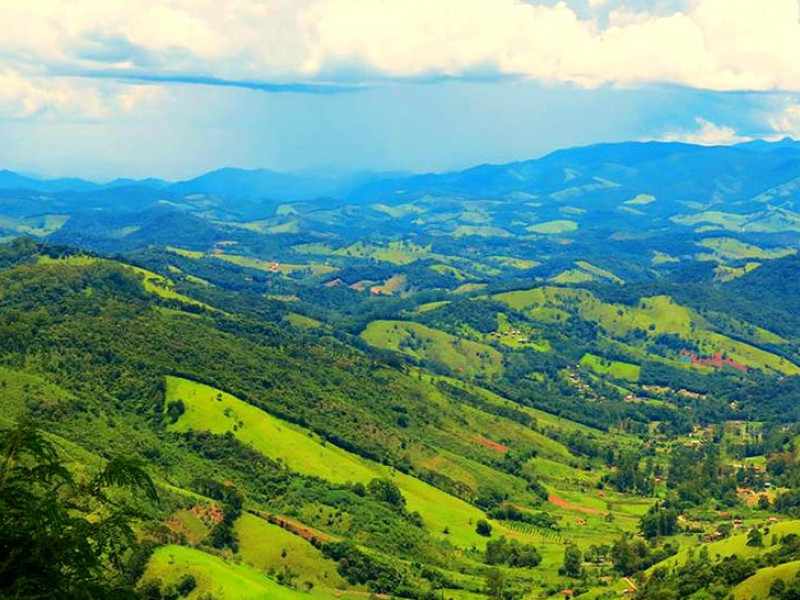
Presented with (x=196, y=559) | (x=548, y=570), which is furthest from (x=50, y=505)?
(x=548, y=570)

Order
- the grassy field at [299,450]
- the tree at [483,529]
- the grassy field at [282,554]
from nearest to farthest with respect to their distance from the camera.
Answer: the grassy field at [282,554], the tree at [483,529], the grassy field at [299,450]

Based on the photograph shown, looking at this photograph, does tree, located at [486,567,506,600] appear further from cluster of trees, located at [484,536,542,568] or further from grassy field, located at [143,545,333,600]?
grassy field, located at [143,545,333,600]

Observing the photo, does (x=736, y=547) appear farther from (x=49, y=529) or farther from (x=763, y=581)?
(x=49, y=529)

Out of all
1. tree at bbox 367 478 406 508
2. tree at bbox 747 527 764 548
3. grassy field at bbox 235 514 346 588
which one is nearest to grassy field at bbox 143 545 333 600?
grassy field at bbox 235 514 346 588

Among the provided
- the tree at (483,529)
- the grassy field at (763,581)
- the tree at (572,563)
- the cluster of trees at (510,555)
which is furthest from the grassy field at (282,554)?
the grassy field at (763,581)

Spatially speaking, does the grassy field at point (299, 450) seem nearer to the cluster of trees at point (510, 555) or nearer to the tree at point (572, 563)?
the cluster of trees at point (510, 555)
